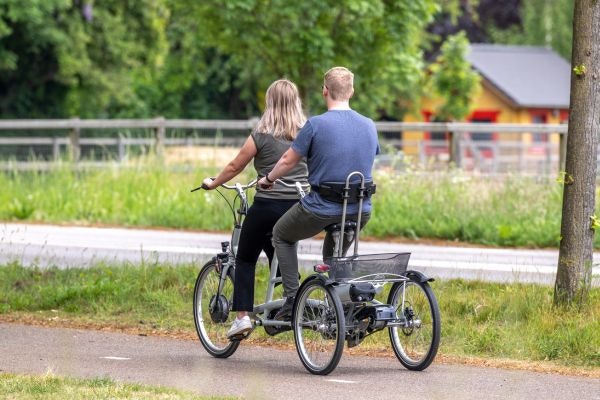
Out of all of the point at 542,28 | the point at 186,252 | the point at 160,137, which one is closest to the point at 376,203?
the point at 186,252

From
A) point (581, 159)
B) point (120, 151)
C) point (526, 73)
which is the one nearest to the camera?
point (581, 159)

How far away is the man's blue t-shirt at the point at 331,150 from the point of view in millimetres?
8211

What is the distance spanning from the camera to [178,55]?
52438 mm

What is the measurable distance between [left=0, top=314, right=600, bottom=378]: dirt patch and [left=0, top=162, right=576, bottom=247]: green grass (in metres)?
6.39

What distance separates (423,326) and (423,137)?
22.2m

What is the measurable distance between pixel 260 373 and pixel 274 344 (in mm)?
1431

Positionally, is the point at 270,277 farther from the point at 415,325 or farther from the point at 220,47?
the point at 220,47

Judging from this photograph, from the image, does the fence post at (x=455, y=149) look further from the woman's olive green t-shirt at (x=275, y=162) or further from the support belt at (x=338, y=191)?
the support belt at (x=338, y=191)

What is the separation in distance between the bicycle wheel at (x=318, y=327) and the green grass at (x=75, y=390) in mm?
1097

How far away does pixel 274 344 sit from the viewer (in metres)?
9.88

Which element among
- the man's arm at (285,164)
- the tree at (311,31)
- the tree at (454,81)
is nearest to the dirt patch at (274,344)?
the man's arm at (285,164)

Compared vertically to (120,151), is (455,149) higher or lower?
higher

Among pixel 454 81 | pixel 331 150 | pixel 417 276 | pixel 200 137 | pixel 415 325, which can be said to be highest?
pixel 454 81

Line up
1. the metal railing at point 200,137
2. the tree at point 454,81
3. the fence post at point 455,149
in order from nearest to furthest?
the metal railing at point 200,137 → the fence post at point 455,149 → the tree at point 454,81
